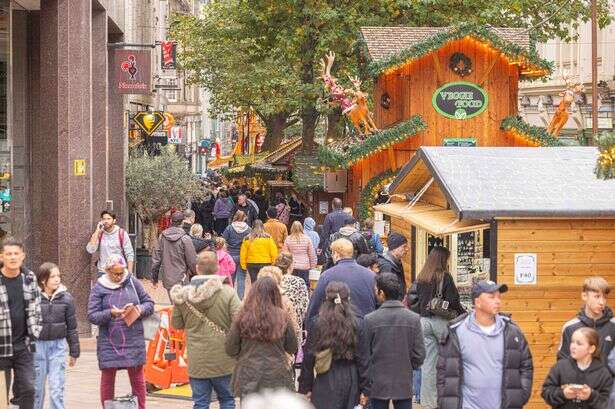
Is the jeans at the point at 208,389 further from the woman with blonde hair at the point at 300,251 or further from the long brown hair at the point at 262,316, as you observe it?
the woman with blonde hair at the point at 300,251

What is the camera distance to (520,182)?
1432 cm

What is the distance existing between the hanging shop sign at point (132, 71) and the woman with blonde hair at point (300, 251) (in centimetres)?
750

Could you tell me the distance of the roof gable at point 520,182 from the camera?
13414mm

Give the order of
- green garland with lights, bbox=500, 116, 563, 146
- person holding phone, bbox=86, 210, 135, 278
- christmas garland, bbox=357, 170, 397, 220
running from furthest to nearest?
christmas garland, bbox=357, 170, 397, 220, green garland with lights, bbox=500, 116, 563, 146, person holding phone, bbox=86, 210, 135, 278

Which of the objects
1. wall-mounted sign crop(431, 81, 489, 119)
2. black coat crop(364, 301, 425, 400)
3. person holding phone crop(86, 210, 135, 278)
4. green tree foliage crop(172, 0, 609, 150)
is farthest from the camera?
green tree foliage crop(172, 0, 609, 150)

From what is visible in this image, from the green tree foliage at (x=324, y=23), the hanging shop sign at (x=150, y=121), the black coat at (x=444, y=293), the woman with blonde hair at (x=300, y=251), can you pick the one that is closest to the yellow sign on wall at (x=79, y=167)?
the woman with blonde hair at (x=300, y=251)

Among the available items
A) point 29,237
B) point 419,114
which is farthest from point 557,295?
point 419,114

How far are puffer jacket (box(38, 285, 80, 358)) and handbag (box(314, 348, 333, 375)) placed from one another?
2553 millimetres

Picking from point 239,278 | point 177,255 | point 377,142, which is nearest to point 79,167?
point 177,255

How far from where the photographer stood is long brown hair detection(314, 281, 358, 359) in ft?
37.4

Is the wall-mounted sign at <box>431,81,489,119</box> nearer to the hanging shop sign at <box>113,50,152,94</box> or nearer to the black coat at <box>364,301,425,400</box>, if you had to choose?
the hanging shop sign at <box>113,50,152,94</box>

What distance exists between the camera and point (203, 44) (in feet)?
188

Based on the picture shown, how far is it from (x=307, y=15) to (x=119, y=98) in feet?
41.4

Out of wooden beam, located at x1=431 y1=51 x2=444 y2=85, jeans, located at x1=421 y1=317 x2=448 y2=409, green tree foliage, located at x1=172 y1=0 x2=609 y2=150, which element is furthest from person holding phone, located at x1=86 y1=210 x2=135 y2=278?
green tree foliage, located at x1=172 y1=0 x2=609 y2=150
